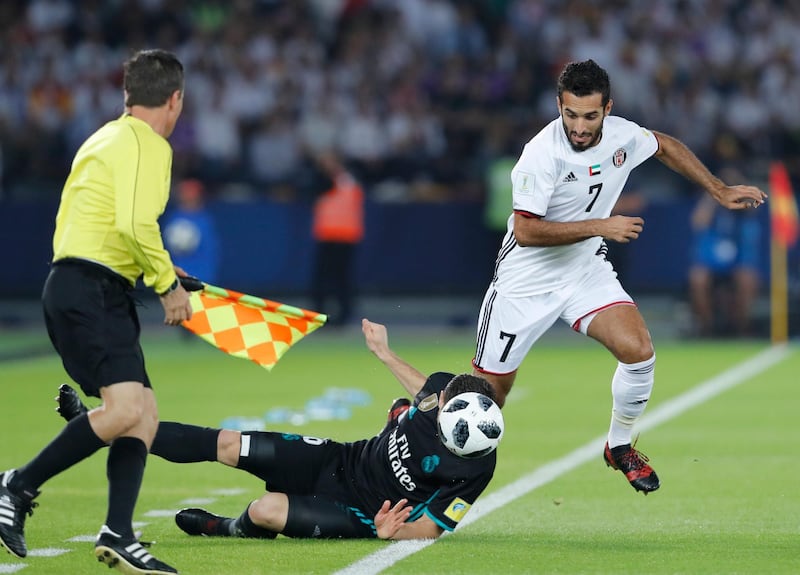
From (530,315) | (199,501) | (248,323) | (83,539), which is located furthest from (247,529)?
(530,315)

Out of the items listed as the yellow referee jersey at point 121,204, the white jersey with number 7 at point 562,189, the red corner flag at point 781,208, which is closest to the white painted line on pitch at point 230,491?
the white jersey with number 7 at point 562,189

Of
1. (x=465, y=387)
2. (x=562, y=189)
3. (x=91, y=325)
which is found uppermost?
(x=562, y=189)

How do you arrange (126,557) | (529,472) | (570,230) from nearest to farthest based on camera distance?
1. (126,557)
2. (570,230)
3. (529,472)

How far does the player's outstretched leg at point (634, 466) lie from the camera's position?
27.1 ft

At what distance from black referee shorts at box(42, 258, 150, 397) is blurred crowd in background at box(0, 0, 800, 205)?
14.8 m

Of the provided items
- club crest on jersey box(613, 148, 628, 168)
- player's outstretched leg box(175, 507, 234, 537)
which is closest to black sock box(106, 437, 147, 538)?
player's outstretched leg box(175, 507, 234, 537)

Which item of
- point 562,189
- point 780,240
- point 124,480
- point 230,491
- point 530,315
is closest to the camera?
point 124,480

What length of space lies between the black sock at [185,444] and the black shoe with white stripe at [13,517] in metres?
0.88

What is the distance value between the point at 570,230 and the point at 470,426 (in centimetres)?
151

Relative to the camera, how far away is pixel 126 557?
6.27 meters

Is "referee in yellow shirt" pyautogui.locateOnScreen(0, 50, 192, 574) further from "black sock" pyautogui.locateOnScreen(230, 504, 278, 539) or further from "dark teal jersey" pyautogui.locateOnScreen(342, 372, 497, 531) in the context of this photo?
"dark teal jersey" pyautogui.locateOnScreen(342, 372, 497, 531)

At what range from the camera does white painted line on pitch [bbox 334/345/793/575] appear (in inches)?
270

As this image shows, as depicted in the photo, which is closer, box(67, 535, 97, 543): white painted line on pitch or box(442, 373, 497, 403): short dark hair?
box(442, 373, 497, 403): short dark hair

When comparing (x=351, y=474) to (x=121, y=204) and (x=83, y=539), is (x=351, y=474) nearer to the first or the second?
(x=83, y=539)
